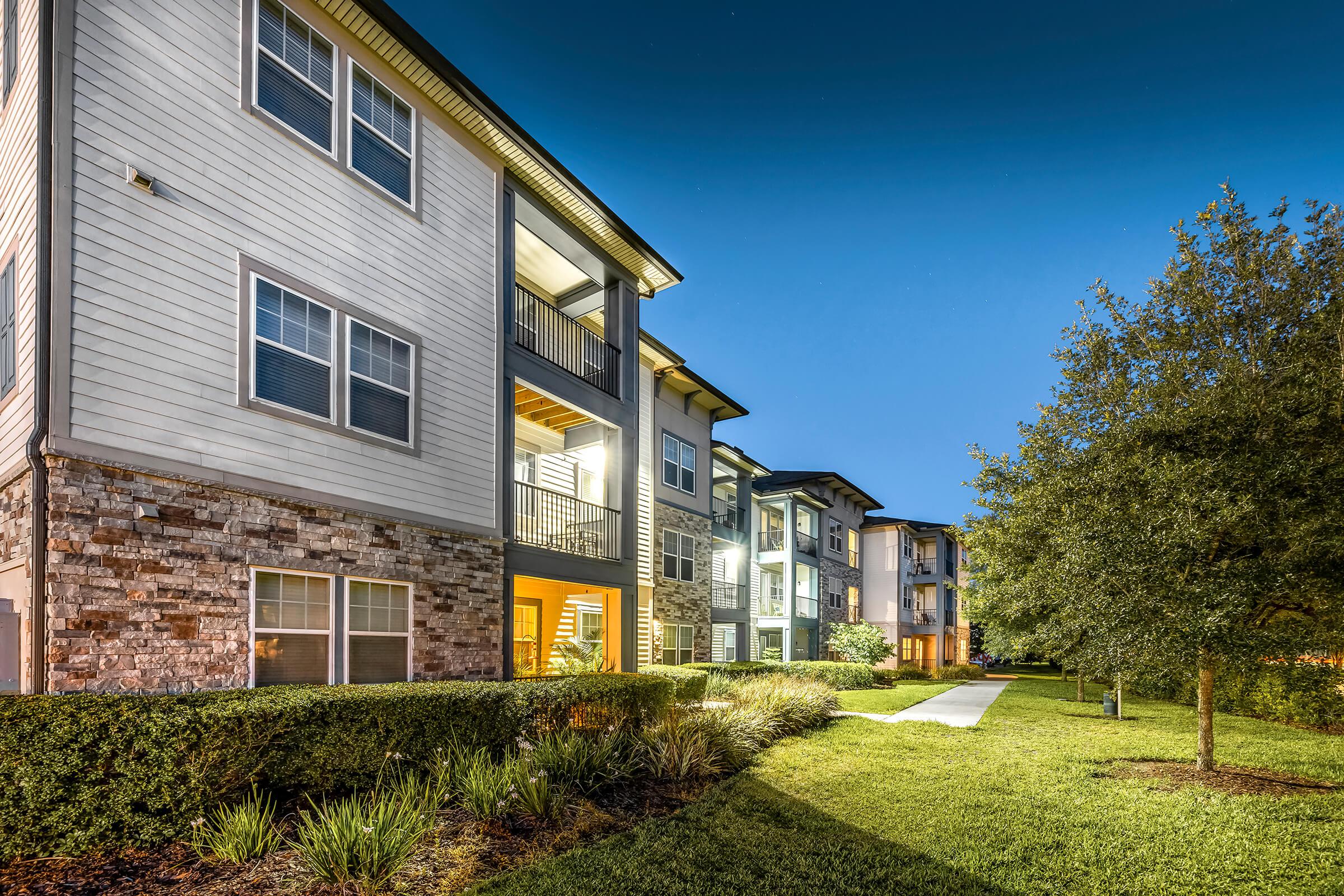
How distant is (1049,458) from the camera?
40.2 ft

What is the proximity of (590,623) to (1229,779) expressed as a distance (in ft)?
44.1

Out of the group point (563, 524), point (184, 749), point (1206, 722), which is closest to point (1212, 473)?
point (1206, 722)

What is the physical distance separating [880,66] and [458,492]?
66.4 ft

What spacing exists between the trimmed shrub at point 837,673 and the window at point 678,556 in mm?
5355

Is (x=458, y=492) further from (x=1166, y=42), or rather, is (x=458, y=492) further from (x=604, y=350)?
(x=1166, y=42)

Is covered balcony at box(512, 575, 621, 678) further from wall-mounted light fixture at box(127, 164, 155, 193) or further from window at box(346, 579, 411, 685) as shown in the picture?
wall-mounted light fixture at box(127, 164, 155, 193)

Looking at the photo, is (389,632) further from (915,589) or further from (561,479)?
(915,589)

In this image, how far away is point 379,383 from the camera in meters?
9.61

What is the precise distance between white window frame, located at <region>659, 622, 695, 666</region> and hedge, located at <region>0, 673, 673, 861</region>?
13.9 metres

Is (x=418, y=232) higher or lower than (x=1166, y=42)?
lower

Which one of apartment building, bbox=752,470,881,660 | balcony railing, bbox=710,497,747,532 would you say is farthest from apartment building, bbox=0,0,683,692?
apartment building, bbox=752,470,881,660

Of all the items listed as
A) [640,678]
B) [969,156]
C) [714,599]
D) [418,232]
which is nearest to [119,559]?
[418,232]

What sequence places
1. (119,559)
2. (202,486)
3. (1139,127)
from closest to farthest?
(119,559) < (202,486) < (1139,127)

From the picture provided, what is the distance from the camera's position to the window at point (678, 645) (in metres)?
21.7
